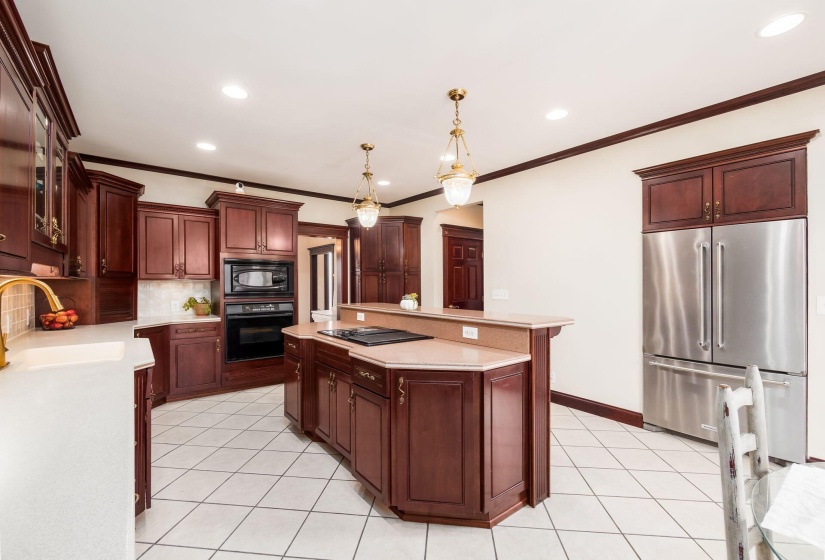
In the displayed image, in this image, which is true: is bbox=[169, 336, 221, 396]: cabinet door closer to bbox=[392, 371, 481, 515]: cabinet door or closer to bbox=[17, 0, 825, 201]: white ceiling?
bbox=[17, 0, 825, 201]: white ceiling

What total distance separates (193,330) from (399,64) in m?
3.56

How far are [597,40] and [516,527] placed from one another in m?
2.71

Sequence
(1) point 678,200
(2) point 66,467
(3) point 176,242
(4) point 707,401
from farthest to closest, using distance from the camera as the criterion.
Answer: (3) point 176,242 → (1) point 678,200 → (4) point 707,401 → (2) point 66,467

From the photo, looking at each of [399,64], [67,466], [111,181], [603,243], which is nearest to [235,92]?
[399,64]

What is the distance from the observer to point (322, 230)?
564 centimetres

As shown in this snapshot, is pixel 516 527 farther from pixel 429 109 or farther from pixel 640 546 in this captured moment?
pixel 429 109

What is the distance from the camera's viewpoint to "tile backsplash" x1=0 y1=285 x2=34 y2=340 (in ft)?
7.84

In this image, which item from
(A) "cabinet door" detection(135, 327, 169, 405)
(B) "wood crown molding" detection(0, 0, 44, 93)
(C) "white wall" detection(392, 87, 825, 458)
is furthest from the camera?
(A) "cabinet door" detection(135, 327, 169, 405)

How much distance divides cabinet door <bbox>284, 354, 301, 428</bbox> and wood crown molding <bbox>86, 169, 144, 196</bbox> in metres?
2.40

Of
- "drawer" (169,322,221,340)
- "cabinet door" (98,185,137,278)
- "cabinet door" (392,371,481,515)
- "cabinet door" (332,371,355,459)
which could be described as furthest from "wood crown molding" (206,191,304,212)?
"cabinet door" (392,371,481,515)

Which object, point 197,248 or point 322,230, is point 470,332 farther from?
point 322,230

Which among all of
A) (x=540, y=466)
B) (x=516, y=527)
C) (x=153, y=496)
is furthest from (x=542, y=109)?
(x=153, y=496)

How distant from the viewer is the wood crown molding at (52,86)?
184 cm

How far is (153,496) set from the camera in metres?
2.29
